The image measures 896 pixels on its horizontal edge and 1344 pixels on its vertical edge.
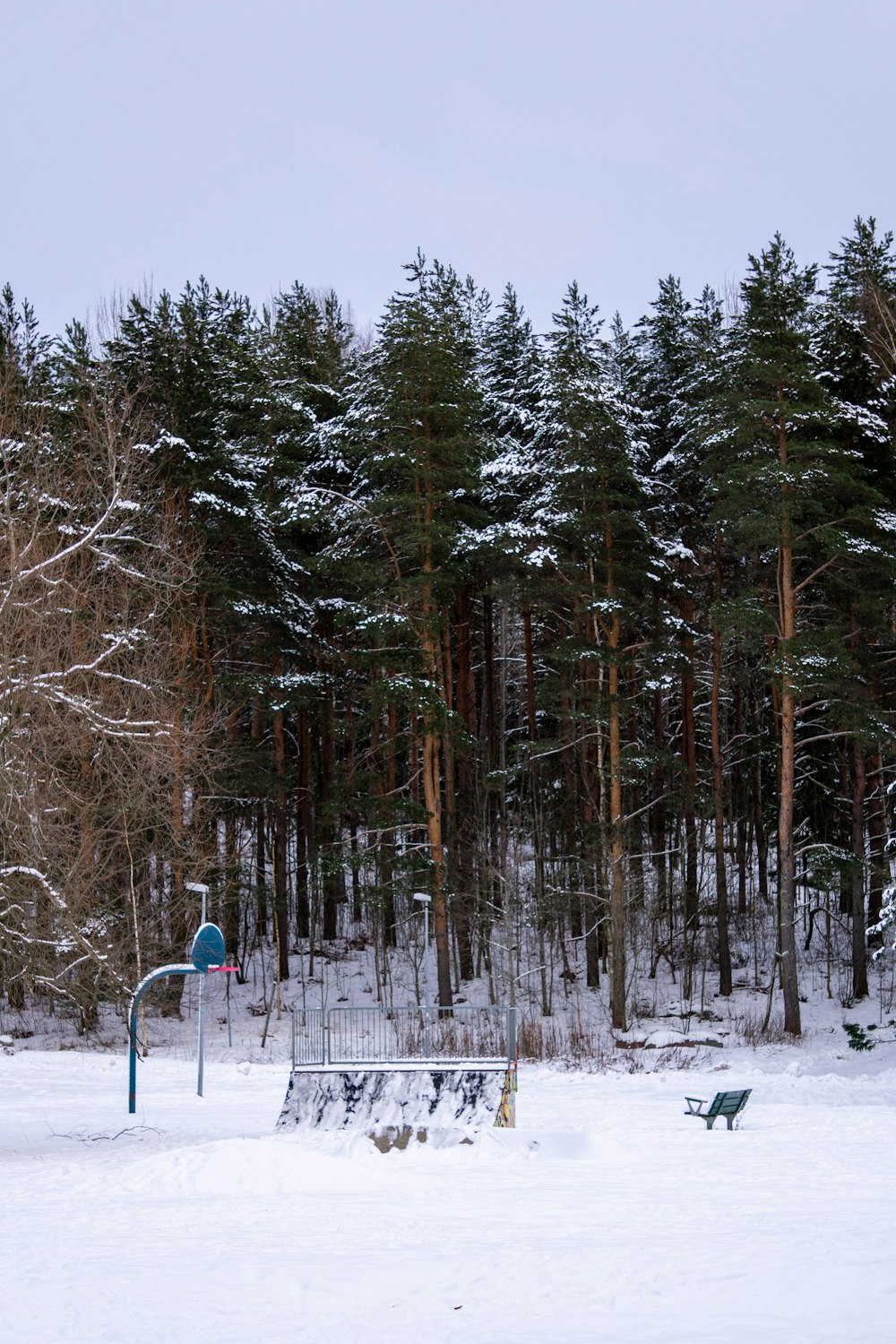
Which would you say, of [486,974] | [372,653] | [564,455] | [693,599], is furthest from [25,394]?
[486,974]

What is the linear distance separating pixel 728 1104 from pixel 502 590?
14.4 m

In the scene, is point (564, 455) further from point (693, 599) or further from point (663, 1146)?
point (663, 1146)

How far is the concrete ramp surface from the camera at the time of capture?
14.9m

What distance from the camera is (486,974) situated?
35.3 meters

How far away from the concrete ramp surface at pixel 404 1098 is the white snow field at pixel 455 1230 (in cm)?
29

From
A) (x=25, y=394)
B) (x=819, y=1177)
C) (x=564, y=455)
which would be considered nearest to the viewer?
(x=819, y=1177)

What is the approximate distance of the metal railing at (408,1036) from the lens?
69.8 ft

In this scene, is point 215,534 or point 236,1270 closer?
point 236,1270

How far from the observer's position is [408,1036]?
25.8 meters

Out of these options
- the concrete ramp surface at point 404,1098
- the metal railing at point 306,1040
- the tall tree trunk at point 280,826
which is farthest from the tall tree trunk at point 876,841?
the concrete ramp surface at point 404,1098

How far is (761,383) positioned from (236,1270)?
23103mm

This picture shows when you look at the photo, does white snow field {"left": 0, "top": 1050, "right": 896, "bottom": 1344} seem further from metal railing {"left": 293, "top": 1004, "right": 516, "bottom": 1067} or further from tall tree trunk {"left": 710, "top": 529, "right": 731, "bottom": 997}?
tall tree trunk {"left": 710, "top": 529, "right": 731, "bottom": 997}

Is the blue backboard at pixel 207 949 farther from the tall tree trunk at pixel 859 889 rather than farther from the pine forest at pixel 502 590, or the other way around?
the tall tree trunk at pixel 859 889

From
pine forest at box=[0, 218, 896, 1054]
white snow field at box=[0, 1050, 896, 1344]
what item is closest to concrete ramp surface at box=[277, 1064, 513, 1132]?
white snow field at box=[0, 1050, 896, 1344]
